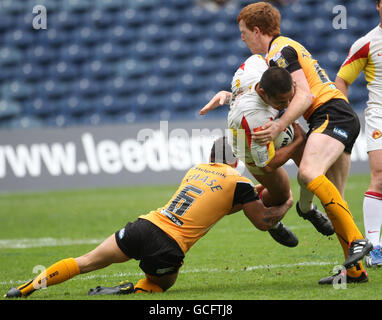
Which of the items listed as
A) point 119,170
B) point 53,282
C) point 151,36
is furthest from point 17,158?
point 53,282

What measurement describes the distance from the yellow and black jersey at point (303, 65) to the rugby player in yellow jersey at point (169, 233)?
0.84 meters

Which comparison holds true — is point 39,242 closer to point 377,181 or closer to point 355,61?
point 377,181

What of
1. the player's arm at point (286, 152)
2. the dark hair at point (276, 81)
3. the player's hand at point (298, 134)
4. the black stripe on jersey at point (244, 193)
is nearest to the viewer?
the dark hair at point (276, 81)

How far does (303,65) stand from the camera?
4.64 m

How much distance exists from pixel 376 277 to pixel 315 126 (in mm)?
1164

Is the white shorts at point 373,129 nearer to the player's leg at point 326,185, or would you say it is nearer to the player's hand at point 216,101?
the player's leg at point 326,185

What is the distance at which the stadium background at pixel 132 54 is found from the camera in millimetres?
14422

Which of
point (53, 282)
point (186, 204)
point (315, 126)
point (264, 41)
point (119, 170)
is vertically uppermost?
point (264, 41)

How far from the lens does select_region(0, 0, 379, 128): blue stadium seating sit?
14438 mm

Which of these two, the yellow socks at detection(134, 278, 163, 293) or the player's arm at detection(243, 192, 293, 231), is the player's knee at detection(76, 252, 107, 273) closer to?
the yellow socks at detection(134, 278, 163, 293)

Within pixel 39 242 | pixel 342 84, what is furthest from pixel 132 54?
pixel 342 84

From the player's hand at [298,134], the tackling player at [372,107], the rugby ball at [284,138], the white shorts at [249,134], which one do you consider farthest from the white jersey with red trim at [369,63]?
the white shorts at [249,134]
